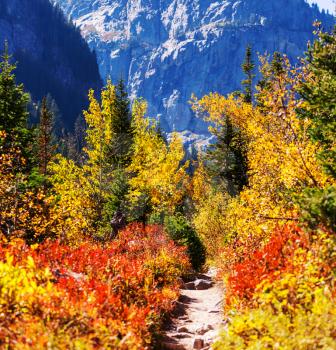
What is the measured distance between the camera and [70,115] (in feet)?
554

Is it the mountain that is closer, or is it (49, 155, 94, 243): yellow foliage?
(49, 155, 94, 243): yellow foliage

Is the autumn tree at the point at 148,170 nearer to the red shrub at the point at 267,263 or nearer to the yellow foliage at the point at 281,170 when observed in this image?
the yellow foliage at the point at 281,170

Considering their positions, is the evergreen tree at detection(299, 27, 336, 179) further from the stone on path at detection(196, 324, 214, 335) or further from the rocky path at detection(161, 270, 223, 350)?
the stone on path at detection(196, 324, 214, 335)

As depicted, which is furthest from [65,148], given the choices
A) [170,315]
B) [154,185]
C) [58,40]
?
[58,40]

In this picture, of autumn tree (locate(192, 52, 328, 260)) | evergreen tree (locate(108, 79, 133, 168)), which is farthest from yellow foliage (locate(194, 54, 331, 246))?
evergreen tree (locate(108, 79, 133, 168))

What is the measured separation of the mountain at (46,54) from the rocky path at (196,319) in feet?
499

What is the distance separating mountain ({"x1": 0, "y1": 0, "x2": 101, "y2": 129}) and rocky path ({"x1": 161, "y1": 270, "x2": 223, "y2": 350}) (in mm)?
152044

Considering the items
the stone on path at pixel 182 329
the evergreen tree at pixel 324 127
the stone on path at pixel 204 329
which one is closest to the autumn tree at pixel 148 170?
the stone on path at pixel 182 329

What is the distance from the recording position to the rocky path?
9.52 metres

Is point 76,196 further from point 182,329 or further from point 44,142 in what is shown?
point 44,142

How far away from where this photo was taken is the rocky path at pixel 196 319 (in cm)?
952

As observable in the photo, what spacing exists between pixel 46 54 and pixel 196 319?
19442 centimetres

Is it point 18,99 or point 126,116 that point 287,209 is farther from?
point 126,116

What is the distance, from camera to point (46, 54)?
187 m
